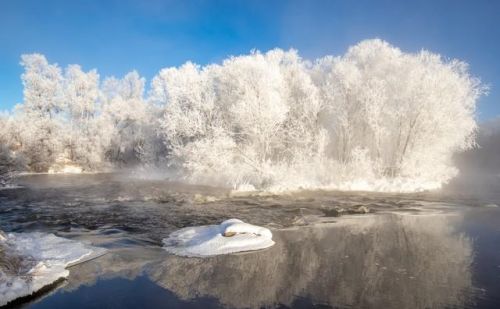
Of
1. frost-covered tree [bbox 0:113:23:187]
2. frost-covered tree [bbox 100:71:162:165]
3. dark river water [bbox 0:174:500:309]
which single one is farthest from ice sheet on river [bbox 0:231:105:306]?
frost-covered tree [bbox 100:71:162:165]

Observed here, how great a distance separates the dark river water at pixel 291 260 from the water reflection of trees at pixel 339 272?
3 centimetres

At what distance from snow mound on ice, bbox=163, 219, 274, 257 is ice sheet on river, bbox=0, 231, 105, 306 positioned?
251 cm

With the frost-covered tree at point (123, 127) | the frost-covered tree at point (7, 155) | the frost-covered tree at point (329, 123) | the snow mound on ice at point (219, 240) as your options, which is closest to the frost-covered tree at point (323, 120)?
the frost-covered tree at point (329, 123)

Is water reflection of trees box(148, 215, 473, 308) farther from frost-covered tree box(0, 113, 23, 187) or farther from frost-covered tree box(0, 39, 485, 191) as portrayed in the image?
frost-covered tree box(0, 113, 23, 187)

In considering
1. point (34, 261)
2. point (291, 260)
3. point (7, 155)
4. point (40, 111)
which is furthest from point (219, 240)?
point (40, 111)

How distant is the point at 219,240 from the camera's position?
12.4m

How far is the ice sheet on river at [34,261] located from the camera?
26.9 ft

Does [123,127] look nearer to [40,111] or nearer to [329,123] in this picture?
[40,111]

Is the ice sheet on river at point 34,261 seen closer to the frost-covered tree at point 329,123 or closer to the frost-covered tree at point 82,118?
the frost-covered tree at point 329,123

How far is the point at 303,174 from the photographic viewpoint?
31000 millimetres

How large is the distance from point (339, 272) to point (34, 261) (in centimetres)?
796

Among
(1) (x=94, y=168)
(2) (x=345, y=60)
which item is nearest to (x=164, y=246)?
(2) (x=345, y=60)

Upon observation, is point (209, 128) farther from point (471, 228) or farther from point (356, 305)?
point (356, 305)

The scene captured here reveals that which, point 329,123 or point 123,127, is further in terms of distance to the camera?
point 123,127
